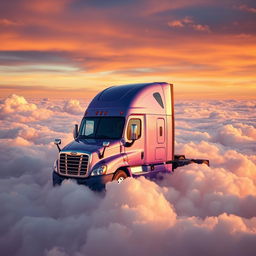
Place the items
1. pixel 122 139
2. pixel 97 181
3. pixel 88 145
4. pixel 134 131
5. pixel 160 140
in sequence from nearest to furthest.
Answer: pixel 97 181 < pixel 134 131 < pixel 88 145 < pixel 122 139 < pixel 160 140

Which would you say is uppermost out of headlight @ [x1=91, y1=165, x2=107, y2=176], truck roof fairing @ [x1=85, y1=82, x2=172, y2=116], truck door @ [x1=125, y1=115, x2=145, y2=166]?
truck roof fairing @ [x1=85, y1=82, x2=172, y2=116]

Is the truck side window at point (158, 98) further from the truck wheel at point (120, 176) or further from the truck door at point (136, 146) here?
the truck wheel at point (120, 176)

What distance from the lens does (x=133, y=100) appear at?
527 inches

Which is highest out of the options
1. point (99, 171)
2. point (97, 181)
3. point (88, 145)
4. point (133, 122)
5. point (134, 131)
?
point (133, 122)

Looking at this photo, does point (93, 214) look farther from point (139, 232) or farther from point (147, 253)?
point (147, 253)

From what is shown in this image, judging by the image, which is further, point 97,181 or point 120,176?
point 120,176

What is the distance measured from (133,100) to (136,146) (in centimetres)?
185

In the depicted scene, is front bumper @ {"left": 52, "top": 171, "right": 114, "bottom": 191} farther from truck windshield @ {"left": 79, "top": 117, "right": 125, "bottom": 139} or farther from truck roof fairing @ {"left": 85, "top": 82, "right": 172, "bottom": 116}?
truck roof fairing @ {"left": 85, "top": 82, "right": 172, "bottom": 116}

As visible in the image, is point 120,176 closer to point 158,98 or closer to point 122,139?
point 122,139

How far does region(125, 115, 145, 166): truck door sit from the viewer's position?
12867 millimetres

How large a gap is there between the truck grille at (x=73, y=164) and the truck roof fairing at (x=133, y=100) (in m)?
2.24

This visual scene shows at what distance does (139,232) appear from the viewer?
32.7ft

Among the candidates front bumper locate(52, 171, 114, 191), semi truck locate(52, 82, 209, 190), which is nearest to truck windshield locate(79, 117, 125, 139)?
semi truck locate(52, 82, 209, 190)

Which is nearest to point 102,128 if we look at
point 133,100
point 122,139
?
point 122,139
